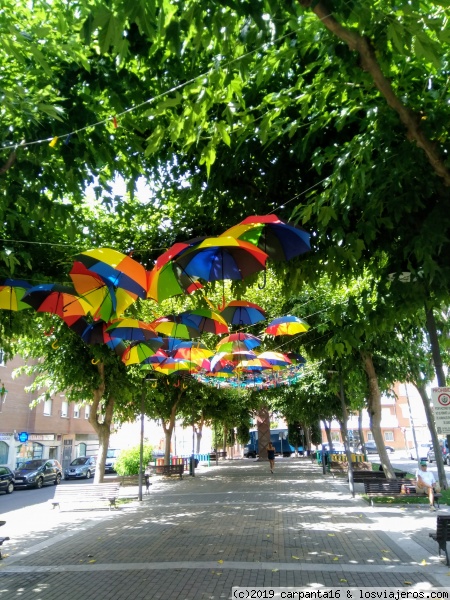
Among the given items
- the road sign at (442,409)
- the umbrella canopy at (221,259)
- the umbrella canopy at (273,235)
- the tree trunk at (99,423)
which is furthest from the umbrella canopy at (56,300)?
the tree trunk at (99,423)

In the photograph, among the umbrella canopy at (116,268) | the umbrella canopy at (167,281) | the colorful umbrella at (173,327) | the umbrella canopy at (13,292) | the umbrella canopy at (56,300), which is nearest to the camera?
the umbrella canopy at (116,268)

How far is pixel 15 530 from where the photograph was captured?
12430 mm

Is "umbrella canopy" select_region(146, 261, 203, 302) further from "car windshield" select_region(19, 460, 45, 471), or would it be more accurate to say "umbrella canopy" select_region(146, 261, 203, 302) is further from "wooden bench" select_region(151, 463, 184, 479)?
"car windshield" select_region(19, 460, 45, 471)

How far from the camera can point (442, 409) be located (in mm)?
7781

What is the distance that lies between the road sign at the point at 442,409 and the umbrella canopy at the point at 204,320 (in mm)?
4108

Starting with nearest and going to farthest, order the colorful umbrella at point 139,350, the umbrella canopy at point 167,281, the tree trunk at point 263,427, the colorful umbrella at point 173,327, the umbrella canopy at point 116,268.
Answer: the umbrella canopy at point 116,268, the umbrella canopy at point 167,281, the colorful umbrella at point 173,327, the colorful umbrella at point 139,350, the tree trunk at point 263,427

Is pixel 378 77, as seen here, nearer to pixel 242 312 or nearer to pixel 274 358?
pixel 242 312

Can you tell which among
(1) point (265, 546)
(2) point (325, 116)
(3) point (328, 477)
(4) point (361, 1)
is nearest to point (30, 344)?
(1) point (265, 546)

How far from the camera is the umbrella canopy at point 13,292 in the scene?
8.02m

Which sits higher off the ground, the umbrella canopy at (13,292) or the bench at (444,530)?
the umbrella canopy at (13,292)

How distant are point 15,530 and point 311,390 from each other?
15325 millimetres

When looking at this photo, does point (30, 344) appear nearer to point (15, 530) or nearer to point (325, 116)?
point (15, 530)

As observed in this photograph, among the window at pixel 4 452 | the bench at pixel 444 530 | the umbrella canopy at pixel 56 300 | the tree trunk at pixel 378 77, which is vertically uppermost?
the tree trunk at pixel 378 77

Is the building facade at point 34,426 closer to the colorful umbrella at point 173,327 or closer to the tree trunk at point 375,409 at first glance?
the tree trunk at point 375,409
